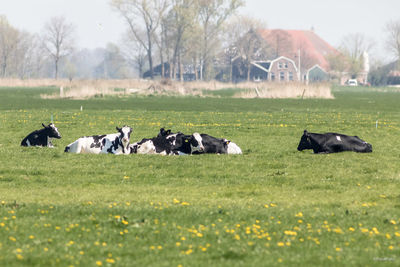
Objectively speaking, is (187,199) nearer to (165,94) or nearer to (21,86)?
(165,94)

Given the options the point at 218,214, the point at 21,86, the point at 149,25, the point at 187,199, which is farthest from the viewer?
the point at 149,25

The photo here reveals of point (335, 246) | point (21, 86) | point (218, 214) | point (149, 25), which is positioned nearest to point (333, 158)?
point (218, 214)

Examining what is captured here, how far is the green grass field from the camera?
33.0 ft

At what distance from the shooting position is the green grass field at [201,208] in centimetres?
1006

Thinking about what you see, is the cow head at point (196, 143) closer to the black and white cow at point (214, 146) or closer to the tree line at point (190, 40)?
the black and white cow at point (214, 146)

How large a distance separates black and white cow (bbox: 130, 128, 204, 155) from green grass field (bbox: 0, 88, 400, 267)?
802mm

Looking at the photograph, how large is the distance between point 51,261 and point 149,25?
140 m

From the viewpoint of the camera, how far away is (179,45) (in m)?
153

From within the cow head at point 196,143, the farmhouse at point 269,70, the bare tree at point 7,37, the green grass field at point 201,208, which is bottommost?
the green grass field at point 201,208

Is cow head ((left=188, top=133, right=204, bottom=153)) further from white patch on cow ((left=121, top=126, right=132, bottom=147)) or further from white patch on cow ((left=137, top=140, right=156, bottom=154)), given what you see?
white patch on cow ((left=121, top=126, right=132, bottom=147))

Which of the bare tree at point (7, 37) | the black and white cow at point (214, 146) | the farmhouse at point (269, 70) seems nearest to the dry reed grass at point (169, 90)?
the black and white cow at point (214, 146)

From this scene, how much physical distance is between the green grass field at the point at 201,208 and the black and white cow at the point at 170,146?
0.80 metres

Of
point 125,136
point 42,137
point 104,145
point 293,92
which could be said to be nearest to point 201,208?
point 125,136

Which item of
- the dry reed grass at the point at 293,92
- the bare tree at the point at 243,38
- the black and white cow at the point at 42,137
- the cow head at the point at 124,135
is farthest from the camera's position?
the bare tree at the point at 243,38
